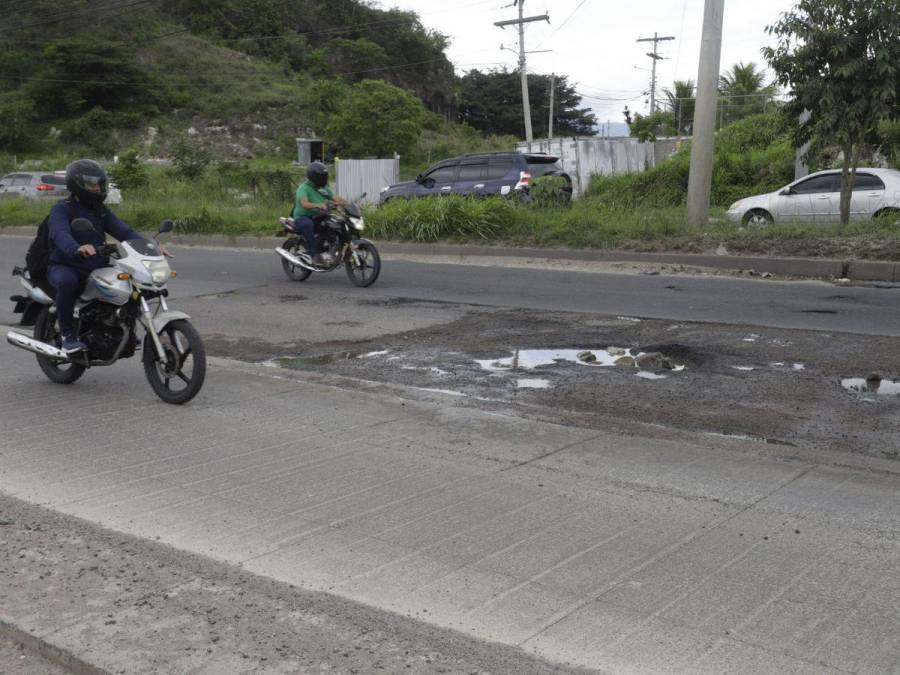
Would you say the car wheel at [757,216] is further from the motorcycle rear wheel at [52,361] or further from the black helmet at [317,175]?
the motorcycle rear wheel at [52,361]

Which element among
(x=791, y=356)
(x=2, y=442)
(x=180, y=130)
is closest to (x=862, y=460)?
(x=791, y=356)

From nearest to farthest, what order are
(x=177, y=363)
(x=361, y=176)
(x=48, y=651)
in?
1. (x=48, y=651)
2. (x=177, y=363)
3. (x=361, y=176)

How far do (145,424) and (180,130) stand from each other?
228 ft

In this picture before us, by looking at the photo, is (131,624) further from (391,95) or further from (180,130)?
(180,130)

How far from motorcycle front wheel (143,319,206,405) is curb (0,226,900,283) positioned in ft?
32.4

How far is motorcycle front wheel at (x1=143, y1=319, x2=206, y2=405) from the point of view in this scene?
6.95 metres

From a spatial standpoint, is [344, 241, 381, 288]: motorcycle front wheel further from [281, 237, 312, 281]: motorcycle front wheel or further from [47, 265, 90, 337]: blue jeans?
[47, 265, 90, 337]: blue jeans

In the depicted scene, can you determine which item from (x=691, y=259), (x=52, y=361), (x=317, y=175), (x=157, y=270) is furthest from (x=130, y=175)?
(x=157, y=270)

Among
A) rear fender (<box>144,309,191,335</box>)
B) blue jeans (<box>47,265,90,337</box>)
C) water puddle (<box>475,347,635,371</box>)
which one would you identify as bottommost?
water puddle (<box>475,347,635,371</box>)

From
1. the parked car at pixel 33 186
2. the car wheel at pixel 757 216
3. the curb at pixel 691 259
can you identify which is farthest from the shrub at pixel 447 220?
the parked car at pixel 33 186

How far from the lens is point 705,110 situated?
55.2 feet

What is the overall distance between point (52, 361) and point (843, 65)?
1296 cm

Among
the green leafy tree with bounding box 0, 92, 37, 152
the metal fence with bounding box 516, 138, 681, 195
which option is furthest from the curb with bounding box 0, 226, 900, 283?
the green leafy tree with bounding box 0, 92, 37, 152

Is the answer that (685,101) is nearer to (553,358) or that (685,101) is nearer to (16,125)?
(16,125)
